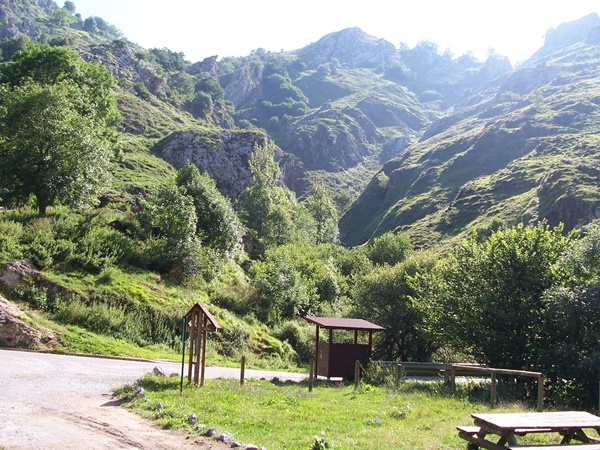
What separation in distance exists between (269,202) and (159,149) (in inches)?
1097

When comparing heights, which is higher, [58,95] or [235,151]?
[235,151]

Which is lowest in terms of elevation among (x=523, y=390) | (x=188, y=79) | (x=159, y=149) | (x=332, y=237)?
(x=523, y=390)

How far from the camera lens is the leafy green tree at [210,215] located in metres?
35.0

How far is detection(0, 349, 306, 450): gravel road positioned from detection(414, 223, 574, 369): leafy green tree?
1359cm

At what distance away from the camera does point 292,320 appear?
125 ft

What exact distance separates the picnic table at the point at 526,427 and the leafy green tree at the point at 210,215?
27483mm

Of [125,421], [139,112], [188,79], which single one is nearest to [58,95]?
[125,421]

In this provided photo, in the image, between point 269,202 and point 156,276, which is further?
point 269,202

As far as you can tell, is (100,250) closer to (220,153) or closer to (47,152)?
(47,152)

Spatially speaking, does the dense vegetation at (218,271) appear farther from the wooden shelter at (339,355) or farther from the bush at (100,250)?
the wooden shelter at (339,355)

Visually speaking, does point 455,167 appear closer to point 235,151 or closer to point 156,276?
point 235,151

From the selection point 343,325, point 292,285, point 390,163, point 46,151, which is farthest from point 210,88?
point 343,325

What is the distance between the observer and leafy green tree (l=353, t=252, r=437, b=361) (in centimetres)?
3262

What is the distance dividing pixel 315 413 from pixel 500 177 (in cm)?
10560
